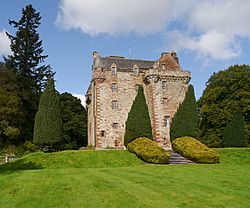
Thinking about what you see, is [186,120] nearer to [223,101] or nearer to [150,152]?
[150,152]

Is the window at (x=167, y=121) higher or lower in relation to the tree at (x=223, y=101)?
lower

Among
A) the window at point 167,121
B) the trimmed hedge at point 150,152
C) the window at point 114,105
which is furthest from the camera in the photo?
the window at point 114,105

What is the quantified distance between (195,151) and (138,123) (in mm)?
9032

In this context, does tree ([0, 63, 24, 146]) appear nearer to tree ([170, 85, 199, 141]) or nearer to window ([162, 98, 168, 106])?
window ([162, 98, 168, 106])

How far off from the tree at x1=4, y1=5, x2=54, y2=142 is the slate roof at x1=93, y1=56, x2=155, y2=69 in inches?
406

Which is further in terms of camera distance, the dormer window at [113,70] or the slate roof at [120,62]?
the slate roof at [120,62]

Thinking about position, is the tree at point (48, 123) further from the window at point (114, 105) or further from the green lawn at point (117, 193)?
the green lawn at point (117, 193)

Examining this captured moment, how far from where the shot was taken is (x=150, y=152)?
1018 inches

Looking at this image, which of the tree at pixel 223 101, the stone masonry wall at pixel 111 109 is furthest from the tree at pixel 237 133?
the stone masonry wall at pixel 111 109

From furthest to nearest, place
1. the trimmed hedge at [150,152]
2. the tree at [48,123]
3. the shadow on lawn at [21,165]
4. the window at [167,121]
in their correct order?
the window at [167,121] → the tree at [48,123] → the trimmed hedge at [150,152] → the shadow on lawn at [21,165]

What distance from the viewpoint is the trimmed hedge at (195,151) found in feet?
85.7

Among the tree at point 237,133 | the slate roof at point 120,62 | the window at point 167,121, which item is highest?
the slate roof at point 120,62

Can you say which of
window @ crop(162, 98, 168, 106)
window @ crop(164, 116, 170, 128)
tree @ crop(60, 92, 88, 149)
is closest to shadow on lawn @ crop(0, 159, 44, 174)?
window @ crop(164, 116, 170, 128)

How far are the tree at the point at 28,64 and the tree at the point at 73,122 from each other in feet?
26.4
